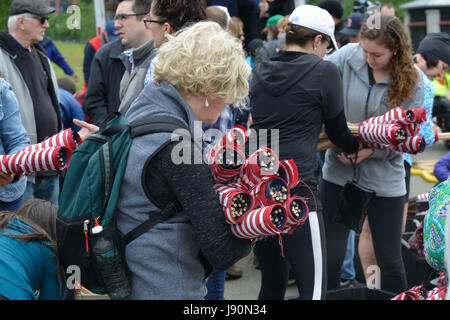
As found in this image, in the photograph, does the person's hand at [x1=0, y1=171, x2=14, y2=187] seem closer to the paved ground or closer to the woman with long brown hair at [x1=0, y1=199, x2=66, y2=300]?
the woman with long brown hair at [x1=0, y1=199, x2=66, y2=300]

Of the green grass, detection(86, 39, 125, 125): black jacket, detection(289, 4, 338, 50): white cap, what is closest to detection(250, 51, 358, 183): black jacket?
detection(289, 4, 338, 50): white cap

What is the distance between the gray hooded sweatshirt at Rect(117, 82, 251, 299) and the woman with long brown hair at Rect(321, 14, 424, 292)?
171 cm

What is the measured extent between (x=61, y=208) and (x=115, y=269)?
28cm

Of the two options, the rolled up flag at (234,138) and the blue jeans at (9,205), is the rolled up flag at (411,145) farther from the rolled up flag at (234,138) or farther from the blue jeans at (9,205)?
the blue jeans at (9,205)

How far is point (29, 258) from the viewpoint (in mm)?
2082

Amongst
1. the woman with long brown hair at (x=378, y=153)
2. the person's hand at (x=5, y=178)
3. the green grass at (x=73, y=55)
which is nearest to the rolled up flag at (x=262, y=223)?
the person's hand at (x=5, y=178)

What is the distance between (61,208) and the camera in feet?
6.43

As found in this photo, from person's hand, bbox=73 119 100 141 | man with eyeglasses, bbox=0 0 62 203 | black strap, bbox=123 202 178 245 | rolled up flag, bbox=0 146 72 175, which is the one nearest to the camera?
black strap, bbox=123 202 178 245

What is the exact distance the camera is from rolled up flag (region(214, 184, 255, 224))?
1858mm

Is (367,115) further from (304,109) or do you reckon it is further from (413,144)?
(304,109)

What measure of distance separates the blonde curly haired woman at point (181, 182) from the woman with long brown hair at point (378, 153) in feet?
5.46

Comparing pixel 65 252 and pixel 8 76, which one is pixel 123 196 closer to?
pixel 65 252
